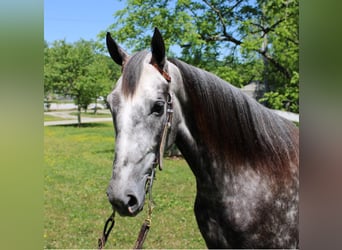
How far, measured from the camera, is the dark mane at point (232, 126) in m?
1.28

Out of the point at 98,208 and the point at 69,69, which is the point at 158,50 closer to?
the point at 98,208

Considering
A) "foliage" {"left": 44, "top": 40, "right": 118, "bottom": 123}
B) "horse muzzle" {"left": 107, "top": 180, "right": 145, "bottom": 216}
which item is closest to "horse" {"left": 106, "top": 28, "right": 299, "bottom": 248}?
"horse muzzle" {"left": 107, "top": 180, "right": 145, "bottom": 216}

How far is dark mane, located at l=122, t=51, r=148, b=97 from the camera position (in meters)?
1.09

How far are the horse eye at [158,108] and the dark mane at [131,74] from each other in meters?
0.09

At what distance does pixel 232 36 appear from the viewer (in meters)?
4.91

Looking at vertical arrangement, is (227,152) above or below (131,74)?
below

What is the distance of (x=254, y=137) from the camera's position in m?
1.35

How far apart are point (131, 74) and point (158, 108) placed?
144 mm

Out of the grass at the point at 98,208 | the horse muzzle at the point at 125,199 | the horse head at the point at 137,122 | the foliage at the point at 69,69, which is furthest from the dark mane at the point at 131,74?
the foliage at the point at 69,69

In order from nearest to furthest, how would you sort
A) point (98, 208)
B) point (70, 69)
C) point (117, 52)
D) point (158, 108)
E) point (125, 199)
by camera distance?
point (125, 199)
point (158, 108)
point (117, 52)
point (98, 208)
point (70, 69)

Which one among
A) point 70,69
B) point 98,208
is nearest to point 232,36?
point 98,208

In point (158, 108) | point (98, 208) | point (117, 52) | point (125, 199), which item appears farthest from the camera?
point (98, 208)
